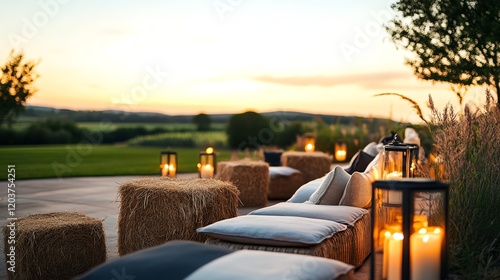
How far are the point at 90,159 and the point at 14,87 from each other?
1077cm

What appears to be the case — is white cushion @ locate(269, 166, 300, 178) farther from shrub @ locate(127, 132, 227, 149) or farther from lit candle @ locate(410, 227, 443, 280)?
shrub @ locate(127, 132, 227, 149)

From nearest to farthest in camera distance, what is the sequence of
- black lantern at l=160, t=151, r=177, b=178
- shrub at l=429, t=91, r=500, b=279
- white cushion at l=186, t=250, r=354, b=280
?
1. white cushion at l=186, t=250, r=354, b=280
2. shrub at l=429, t=91, r=500, b=279
3. black lantern at l=160, t=151, r=177, b=178

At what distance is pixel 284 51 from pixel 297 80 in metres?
2.81

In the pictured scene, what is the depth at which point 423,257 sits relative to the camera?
314 centimetres

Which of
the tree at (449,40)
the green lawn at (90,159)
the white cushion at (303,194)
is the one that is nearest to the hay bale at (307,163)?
the tree at (449,40)

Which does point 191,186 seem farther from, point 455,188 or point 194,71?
point 194,71

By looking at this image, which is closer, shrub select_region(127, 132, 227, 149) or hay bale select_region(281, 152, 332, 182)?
hay bale select_region(281, 152, 332, 182)

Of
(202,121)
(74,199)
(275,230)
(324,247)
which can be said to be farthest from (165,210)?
(202,121)

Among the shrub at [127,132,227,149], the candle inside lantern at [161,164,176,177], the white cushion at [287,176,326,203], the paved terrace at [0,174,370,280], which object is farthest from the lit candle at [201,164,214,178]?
the shrub at [127,132,227,149]

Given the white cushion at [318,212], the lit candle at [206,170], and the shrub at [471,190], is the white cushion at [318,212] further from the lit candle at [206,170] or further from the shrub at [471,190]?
the lit candle at [206,170]

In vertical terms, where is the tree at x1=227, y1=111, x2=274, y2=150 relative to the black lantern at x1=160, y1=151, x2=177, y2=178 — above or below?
above

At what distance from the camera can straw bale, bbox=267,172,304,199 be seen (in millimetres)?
9422

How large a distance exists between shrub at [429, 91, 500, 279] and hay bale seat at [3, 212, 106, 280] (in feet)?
7.47

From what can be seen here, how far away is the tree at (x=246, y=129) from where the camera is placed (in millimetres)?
18812
